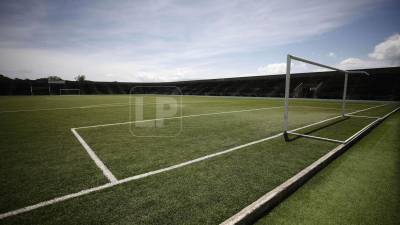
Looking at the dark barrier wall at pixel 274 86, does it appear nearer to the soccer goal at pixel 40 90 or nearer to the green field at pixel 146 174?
the soccer goal at pixel 40 90

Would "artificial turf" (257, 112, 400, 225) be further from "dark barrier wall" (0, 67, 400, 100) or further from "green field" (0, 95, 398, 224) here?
"dark barrier wall" (0, 67, 400, 100)

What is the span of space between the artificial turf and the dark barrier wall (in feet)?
81.6

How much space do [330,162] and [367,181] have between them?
83 cm

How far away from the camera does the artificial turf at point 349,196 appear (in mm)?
2402

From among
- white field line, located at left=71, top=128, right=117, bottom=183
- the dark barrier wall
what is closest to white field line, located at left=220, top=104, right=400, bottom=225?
white field line, located at left=71, top=128, right=117, bottom=183

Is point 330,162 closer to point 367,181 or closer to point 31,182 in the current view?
point 367,181

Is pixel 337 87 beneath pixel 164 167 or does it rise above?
above

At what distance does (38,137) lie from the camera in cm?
573

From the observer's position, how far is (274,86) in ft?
151

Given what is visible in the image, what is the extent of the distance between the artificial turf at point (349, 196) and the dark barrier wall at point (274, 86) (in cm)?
2486

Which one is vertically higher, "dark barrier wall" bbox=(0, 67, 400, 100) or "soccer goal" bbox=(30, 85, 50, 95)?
"dark barrier wall" bbox=(0, 67, 400, 100)

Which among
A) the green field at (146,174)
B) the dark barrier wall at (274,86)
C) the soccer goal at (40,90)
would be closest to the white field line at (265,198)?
the green field at (146,174)

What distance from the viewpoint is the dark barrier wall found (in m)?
32.0

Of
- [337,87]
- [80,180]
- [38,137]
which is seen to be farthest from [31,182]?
[337,87]
